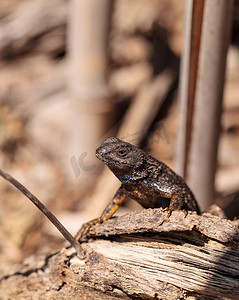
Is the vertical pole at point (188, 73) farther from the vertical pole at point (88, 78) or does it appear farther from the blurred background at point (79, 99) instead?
the vertical pole at point (88, 78)

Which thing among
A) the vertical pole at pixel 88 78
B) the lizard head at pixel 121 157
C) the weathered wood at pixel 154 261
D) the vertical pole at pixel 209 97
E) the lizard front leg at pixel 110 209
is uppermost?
the vertical pole at pixel 88 78

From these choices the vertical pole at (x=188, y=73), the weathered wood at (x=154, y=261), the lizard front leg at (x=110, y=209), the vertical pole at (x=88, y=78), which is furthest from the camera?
the vertical pole at (x=88, y=78)

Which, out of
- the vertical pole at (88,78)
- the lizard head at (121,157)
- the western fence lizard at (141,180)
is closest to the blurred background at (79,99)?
the vertical pole at (88,78)

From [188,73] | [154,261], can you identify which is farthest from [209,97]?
[154,261]

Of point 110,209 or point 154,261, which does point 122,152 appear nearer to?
point 110,209

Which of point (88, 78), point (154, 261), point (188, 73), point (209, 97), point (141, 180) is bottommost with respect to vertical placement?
point (154, 261)

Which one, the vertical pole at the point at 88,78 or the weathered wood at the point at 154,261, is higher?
the vertical pole at the point at 88,78

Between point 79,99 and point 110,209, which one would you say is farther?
point 79,99
